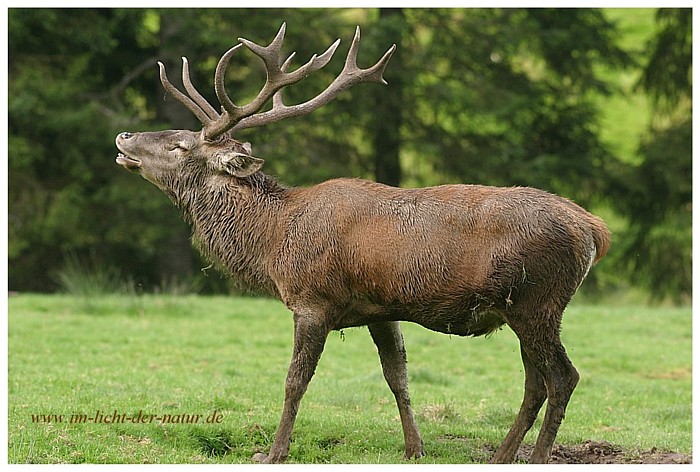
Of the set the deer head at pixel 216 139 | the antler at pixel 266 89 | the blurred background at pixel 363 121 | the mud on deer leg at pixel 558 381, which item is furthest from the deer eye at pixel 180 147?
the blurred background at pixel 363 121

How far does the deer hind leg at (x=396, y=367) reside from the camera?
739 centimetres

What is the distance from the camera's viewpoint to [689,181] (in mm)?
20203

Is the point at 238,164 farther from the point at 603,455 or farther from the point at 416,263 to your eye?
the point at 603,455

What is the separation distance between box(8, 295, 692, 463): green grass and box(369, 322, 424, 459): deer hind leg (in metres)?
0.22

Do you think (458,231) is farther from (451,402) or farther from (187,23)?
(187,23)

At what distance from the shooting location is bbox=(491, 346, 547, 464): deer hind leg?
6992mm

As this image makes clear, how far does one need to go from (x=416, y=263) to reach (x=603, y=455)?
85.6 inches

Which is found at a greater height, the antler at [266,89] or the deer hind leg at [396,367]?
the antler at [266,89]

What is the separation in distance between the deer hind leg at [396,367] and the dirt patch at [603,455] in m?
0.77

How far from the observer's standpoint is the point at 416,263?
6.72 m

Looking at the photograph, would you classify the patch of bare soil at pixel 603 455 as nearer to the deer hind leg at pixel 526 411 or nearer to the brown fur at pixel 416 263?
the deer hind leg at pixel 526 411

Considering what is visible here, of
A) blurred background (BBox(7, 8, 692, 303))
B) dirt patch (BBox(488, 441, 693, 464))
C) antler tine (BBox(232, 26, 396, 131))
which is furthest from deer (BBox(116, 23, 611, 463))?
blurred background (BBox(7, 8, 692, 303))

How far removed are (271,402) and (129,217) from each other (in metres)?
11.6
